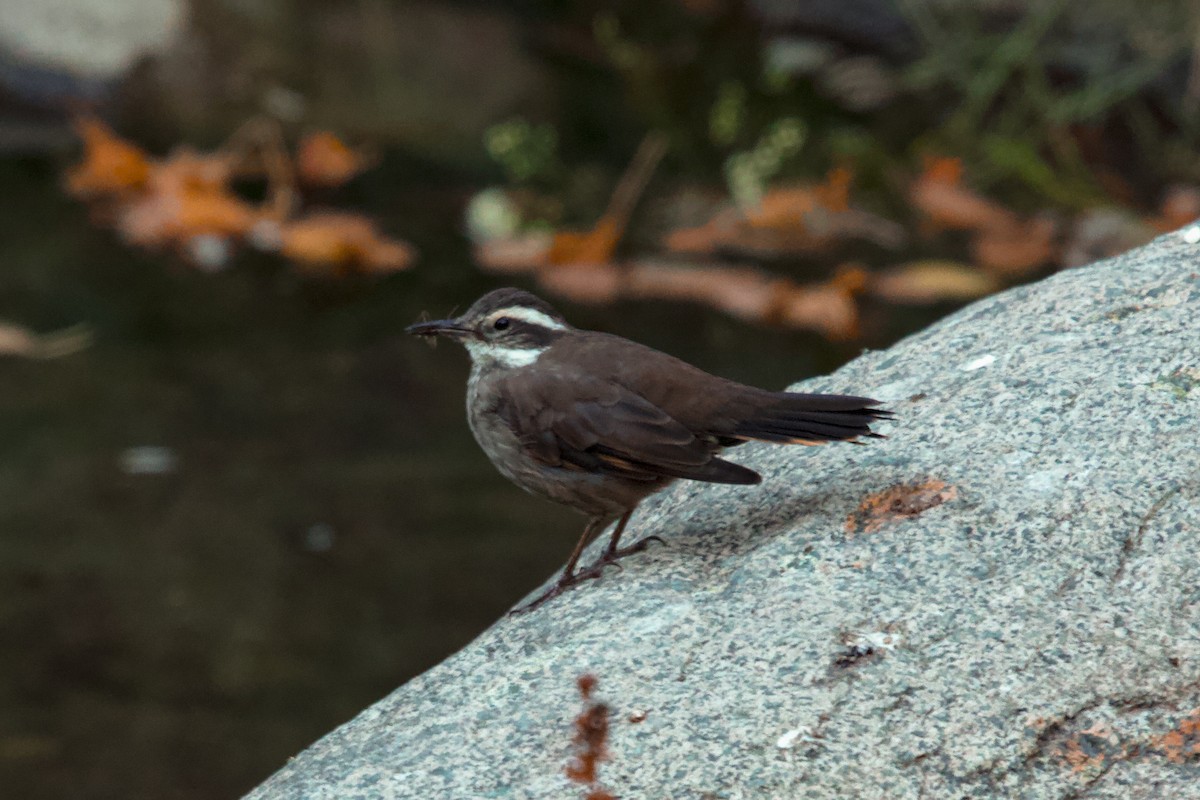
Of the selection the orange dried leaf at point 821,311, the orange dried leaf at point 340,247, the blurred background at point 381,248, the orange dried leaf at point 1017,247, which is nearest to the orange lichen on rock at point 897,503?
the blurred background at point 381,248

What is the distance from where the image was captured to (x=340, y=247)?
8.30 meters

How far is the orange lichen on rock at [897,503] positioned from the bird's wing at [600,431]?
12.7 inches

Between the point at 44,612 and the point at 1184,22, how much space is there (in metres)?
7.21

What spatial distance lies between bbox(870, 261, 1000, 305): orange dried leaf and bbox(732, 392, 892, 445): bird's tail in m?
4.71

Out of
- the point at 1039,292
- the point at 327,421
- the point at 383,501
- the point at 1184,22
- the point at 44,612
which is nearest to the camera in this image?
the point at 1039,292

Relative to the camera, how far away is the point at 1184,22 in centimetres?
A: 909

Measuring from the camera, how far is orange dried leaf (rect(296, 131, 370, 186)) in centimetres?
884

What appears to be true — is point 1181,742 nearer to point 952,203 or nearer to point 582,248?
point 582,248

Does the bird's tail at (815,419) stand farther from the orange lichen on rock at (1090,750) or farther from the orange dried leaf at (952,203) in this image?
the orange dried leaf at (952,203)

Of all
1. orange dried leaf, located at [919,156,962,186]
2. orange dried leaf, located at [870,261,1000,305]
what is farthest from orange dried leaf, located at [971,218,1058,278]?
orange dried leaf, located at [919,156,962,186]

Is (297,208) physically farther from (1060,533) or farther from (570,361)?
(1060,533)

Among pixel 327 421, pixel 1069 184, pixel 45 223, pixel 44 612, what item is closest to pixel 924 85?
Answer: pixel 1069 184

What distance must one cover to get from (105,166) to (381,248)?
1.64 m

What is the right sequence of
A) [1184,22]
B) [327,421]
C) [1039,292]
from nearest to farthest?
[1039,292] < [327,421] < [1184,22]
